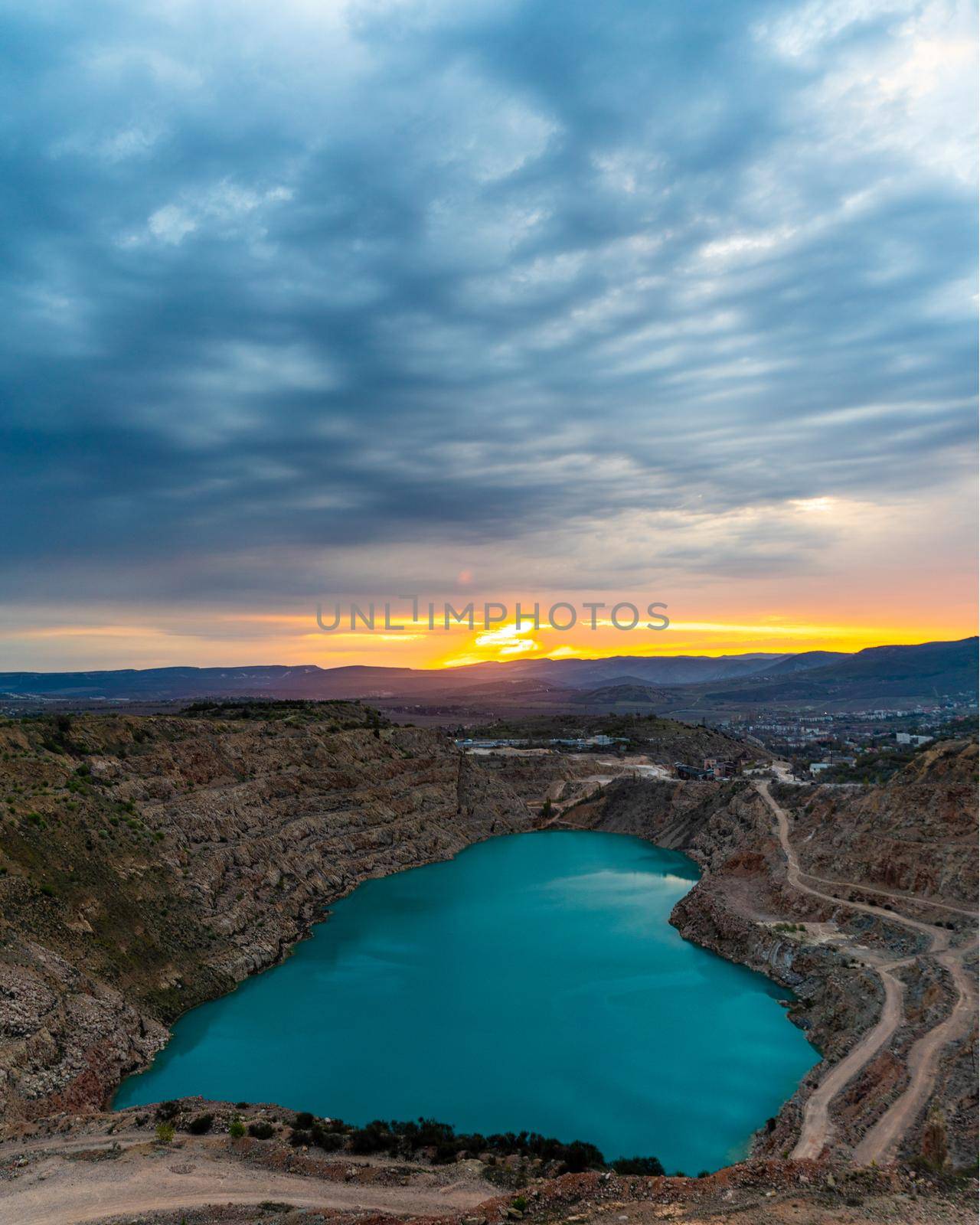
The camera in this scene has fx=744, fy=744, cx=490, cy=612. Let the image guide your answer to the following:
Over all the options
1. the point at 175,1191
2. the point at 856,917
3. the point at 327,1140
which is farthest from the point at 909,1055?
the point at 175,1191

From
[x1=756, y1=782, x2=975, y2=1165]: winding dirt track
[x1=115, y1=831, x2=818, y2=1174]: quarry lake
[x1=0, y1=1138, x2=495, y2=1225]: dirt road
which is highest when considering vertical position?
[x1=0, y1=1138, x2=495, y2=1225]: dirt road

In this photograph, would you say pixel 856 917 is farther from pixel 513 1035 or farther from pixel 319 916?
pixel 319 916

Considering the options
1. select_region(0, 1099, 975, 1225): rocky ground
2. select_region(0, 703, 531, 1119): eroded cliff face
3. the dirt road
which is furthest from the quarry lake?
the dirt road

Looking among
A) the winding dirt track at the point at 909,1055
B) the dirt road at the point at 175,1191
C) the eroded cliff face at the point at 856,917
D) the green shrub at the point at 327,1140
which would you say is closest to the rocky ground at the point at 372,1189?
the dirt road at the point at 175,1191

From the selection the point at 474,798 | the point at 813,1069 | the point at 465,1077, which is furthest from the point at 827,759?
the point at 465,1077

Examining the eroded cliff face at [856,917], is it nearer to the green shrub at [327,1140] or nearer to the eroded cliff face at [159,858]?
the green shrub at [327,1140]

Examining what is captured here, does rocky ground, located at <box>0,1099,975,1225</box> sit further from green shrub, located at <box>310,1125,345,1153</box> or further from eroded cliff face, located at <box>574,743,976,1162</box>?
eroded cliff face, located at <box>574,743,976,1162</box>
